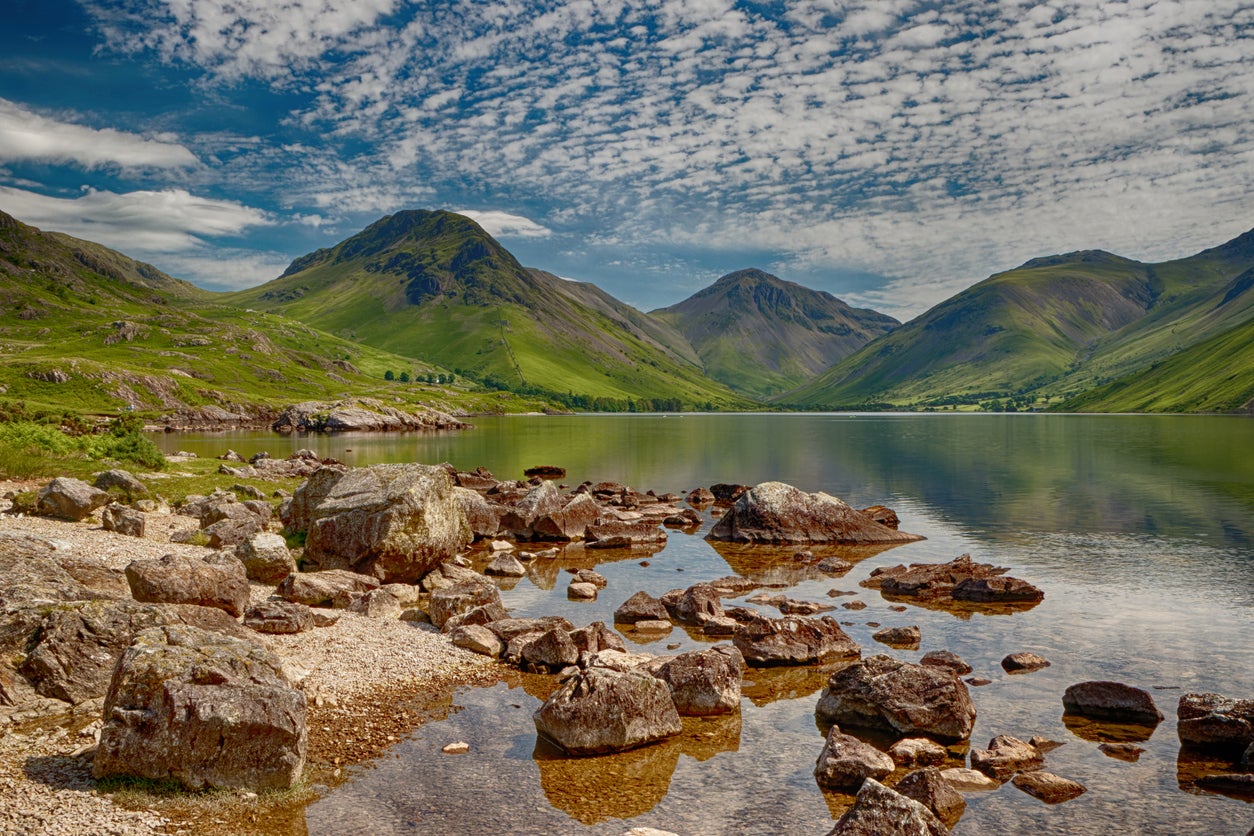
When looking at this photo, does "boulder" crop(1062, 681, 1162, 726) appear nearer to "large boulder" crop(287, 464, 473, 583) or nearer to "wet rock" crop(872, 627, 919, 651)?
"wet rock" crop(872, 627, 919, 651)

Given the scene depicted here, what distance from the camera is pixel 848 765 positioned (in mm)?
16484

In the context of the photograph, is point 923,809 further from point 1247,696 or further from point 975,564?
point 975,564

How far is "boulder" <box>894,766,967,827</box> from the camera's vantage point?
15016mm

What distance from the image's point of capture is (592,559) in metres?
43.8

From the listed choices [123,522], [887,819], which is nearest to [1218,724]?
[887,819]

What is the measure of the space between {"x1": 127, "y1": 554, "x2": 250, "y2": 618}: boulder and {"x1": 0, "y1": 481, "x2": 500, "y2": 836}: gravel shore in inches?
79.8

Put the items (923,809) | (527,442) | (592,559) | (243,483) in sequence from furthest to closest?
(527,442) → (243,483) → (592,559) → (923,809)

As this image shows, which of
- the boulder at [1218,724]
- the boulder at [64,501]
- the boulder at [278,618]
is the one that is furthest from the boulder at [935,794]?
the boulder at [64,501]

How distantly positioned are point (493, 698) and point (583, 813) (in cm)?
664

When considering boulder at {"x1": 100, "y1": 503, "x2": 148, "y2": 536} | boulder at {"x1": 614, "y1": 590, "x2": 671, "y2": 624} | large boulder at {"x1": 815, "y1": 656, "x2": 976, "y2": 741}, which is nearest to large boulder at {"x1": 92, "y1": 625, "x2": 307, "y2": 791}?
large boulder at {"x1": 815, "y1": 656, "x2": 976, "y2": 741}

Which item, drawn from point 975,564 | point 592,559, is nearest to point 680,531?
point 592,559

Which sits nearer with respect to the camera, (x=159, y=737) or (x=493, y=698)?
(x=159, y=737)

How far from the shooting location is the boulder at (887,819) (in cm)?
1271

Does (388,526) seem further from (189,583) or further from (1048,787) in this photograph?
(1048,787)
